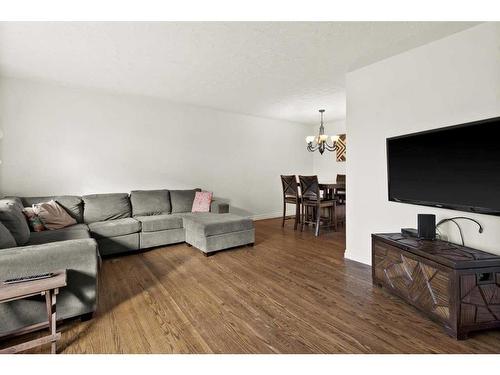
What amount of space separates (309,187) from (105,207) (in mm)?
3305

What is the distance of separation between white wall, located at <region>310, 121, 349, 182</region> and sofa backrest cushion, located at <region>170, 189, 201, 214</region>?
3561 millimetres

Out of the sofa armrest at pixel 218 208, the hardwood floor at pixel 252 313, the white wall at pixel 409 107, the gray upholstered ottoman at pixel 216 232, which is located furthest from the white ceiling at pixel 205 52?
the hardwood floor at pixel 252 313

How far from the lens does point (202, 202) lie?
4156mm

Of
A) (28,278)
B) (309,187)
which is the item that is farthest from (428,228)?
(28,278)

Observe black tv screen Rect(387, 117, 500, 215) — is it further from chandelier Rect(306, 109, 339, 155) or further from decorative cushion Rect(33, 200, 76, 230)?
decorative cushion Rect(33, 200, 76, 230)

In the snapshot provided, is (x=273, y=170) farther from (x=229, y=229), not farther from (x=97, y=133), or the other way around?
(x=97, y=133)

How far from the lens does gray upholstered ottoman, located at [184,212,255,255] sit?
3207mm

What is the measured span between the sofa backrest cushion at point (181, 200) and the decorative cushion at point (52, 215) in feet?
4.65

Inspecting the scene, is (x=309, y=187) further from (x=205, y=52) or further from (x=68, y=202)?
(x=68, y=202)

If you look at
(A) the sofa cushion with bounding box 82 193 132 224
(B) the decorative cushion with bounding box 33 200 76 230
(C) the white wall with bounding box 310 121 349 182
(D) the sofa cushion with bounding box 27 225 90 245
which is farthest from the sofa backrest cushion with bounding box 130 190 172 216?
(C) the white wall with bounding box 310 121 349 182

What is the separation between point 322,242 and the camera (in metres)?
3.80

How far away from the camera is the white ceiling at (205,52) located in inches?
83.7
